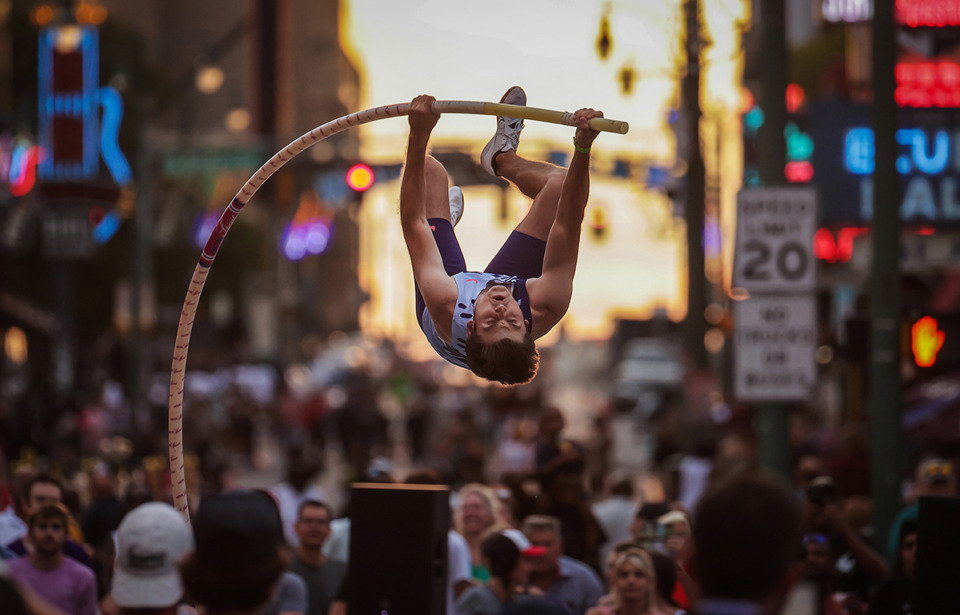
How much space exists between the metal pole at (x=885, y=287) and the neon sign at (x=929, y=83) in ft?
16.8

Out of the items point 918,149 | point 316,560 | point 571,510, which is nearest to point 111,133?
point 918,149

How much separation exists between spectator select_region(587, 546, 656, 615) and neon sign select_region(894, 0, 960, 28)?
10093mm

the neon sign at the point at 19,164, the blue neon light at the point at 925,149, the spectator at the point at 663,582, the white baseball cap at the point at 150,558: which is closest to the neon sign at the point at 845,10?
the blue neon light at the point at 925,149

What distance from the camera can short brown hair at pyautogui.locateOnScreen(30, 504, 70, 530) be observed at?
7.26 metres

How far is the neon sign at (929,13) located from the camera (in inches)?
611

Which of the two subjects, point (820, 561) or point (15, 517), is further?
point (15, 517)

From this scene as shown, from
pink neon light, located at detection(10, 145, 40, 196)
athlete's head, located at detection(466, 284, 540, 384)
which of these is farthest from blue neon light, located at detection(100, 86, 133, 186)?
athlete's head, located at detection(466, 284, 540, 384)

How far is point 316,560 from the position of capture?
882 cm

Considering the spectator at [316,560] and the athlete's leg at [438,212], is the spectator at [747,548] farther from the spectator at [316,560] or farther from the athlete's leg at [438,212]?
the spectator at [316,560]

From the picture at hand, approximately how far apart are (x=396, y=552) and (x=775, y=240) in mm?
5459

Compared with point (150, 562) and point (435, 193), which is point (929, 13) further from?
point (150, 562)

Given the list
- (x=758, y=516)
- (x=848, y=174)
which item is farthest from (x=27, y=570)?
(x=848, y=174)

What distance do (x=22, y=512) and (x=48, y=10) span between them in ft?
106

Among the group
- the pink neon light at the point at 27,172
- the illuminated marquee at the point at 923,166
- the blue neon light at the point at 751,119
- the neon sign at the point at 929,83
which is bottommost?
the illuminated marquee at the point at 923,166
